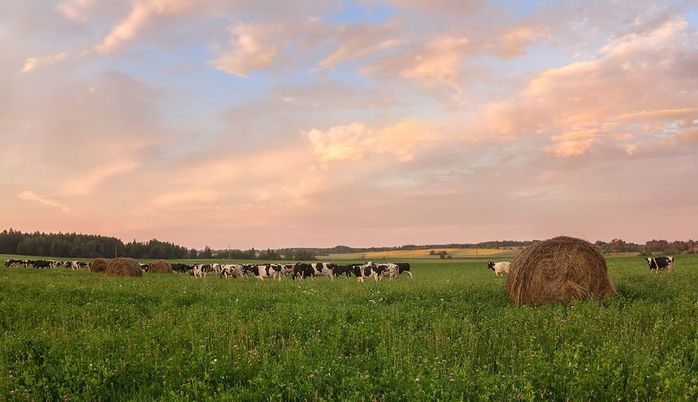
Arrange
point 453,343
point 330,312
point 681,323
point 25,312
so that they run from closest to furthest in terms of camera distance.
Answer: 1. point 453,343
2. point 681,323
3. point 330,312
4. point 25,312

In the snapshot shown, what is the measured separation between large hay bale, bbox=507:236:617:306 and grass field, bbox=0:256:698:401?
2.28 metres

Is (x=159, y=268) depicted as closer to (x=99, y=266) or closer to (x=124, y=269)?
(x=99, y=266)

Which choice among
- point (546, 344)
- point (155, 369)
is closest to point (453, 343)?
point (546, 344)

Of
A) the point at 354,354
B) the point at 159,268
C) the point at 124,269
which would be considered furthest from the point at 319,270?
the point at 354,354

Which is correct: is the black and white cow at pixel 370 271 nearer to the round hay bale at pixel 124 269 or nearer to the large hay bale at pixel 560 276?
the round hay bale at pixel 124 269

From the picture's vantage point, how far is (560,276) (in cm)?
1586

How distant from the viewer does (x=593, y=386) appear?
6.82 metres

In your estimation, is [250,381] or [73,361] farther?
[73,361]

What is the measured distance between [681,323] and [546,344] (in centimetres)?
383

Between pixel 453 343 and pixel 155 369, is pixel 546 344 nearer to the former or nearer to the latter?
pixel 453 343

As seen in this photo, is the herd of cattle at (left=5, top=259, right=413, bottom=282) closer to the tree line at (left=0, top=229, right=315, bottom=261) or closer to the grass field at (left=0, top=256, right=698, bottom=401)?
the grass field at (left=0, top=256, right=698, bottom=401)

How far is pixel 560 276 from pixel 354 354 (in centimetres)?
977

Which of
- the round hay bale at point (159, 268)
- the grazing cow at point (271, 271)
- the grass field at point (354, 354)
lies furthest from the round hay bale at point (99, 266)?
the grass field at point (354, 354)

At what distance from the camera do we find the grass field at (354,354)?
6709 mm
